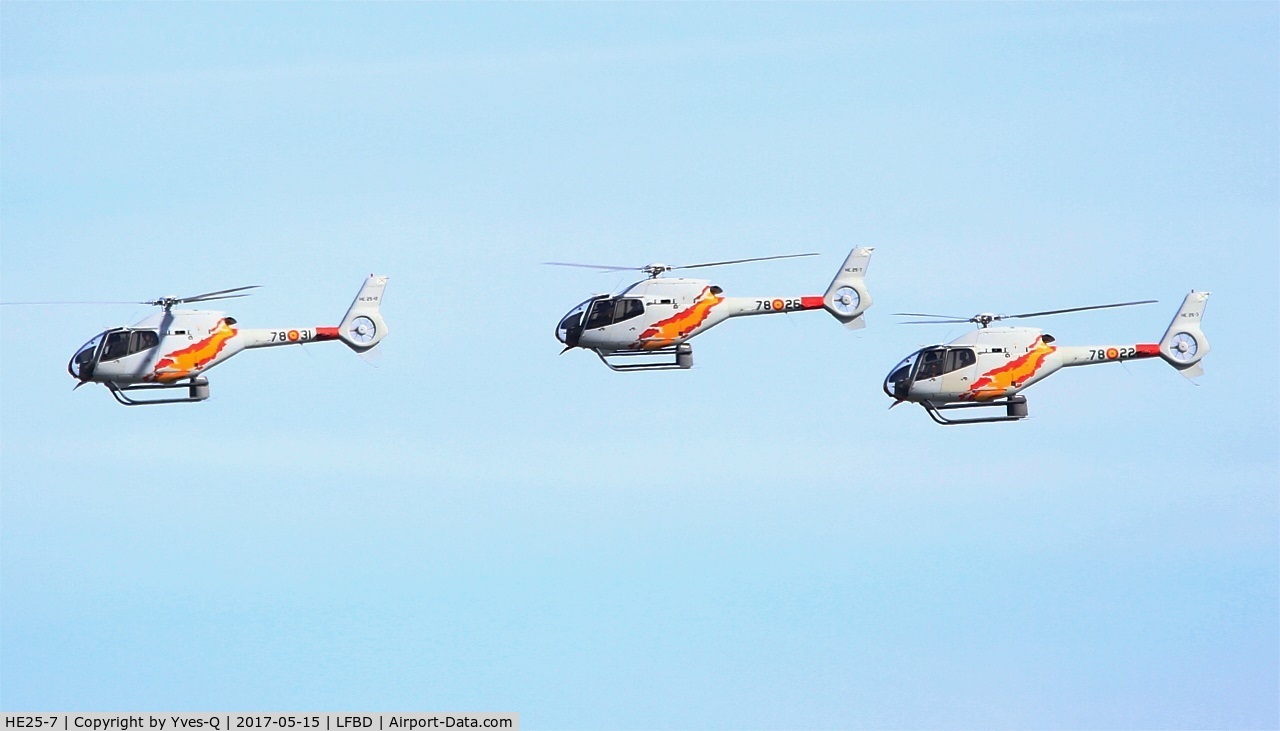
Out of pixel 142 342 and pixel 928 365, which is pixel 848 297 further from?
pixel 142 342

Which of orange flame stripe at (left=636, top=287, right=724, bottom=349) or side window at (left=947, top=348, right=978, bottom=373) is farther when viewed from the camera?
orange flame stripe at (left=636, top=287, right=724, bottom=349)

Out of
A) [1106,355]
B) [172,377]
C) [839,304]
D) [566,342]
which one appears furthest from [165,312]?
[1106,355]

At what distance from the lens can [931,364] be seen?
210 feet

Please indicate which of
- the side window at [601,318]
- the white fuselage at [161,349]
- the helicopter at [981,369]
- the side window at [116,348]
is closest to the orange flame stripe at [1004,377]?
the helicopter at [981,369]

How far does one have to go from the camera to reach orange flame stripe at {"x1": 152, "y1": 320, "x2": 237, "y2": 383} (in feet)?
210

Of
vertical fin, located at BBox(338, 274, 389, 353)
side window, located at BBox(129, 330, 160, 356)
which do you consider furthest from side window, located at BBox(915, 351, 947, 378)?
side window, located at BBox(129, 330, 160, 356)

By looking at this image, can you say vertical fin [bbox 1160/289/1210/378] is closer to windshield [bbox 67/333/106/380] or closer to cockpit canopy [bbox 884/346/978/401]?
cockpit canopy [bbox 884/346/978/401]

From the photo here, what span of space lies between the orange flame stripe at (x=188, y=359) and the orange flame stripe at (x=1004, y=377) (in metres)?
13.8

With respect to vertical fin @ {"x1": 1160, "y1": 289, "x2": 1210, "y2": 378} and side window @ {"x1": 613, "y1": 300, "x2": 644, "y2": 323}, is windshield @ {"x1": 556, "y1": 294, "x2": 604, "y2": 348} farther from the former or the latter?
vertical fin @ {"x1": 1160, "y1": 289, "x2": 1210, "y2": 378}

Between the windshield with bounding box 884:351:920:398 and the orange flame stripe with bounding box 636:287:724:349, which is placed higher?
the orange flame stripe with bounding box 636:287:724:349

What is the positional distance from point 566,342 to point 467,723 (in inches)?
339

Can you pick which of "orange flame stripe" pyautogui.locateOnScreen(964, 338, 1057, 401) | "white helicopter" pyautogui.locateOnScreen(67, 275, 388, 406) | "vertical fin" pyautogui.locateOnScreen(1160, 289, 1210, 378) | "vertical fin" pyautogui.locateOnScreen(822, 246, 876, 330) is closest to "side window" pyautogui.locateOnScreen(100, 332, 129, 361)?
"white helicopter" pyautogui.locateOnScreen(67, 275, 388, 406)

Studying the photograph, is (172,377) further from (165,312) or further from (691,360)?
(691,360)
